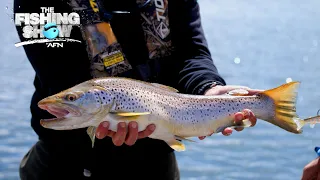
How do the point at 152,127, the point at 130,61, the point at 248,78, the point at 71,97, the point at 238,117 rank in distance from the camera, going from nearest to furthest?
the point at 71,97 < the point at 152,127 < the point at 238,117 < the point at 130,61 < the point at 248,78

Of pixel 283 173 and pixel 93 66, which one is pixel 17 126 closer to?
pixel 283 173

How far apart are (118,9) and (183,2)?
1.19 feet

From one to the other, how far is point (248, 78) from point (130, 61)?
6577mm

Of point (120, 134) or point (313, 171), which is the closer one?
point (120, 134)

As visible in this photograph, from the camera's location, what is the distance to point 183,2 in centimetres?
309

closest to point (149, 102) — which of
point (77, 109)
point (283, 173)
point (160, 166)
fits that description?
point (77, 109)

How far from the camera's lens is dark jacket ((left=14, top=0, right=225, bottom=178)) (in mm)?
2846

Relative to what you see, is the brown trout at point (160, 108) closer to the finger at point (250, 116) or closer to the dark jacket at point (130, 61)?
the finger at point (250, 116)

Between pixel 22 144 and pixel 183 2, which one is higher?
pixel 183 2

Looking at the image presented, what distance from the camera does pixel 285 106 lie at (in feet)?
8.34

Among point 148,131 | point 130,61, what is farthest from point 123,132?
point 130,61

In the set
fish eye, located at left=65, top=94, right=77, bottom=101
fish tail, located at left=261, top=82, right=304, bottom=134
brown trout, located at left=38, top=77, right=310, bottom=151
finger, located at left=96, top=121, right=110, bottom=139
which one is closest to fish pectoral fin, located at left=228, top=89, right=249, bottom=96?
brown trout, located at left=38, top=77, right=310, bottom=151

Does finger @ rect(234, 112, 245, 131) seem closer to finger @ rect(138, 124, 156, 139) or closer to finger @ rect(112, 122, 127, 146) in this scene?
finger @ rect(138, 124, 156, 139)

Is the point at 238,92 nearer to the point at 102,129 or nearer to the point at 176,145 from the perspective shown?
the point at 176,145
